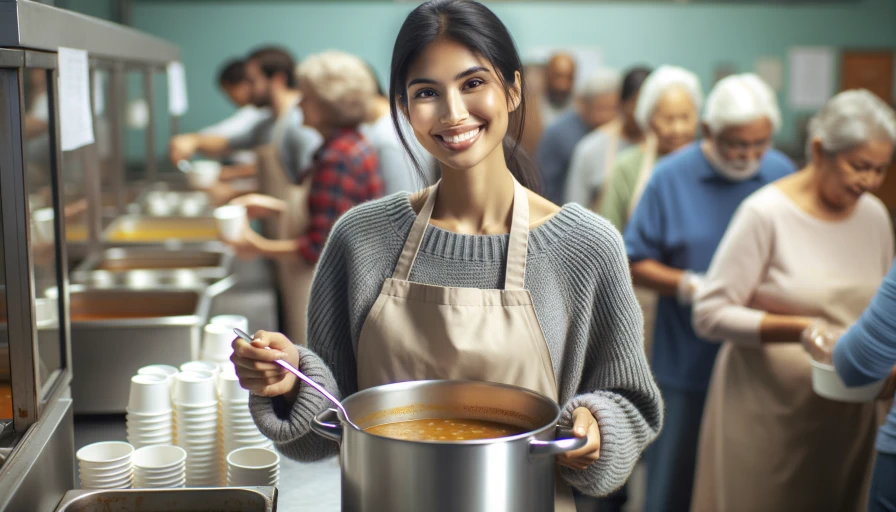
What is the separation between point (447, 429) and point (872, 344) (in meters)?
0.96

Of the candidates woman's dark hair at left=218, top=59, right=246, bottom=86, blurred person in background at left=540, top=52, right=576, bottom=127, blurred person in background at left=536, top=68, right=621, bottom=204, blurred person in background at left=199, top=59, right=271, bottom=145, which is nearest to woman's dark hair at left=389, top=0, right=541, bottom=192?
blurred person in background at left=536, top=68, right=621, bottom=204

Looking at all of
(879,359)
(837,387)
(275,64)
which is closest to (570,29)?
(275,64)

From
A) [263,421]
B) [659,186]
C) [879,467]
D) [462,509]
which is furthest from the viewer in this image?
[659,186]

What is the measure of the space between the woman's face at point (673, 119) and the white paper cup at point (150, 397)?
2.30m

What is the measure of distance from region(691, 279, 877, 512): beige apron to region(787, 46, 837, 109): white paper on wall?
18.1 ft

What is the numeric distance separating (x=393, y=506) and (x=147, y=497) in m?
0.45

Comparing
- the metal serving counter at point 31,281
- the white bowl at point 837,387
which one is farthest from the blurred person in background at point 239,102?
the white bowl at point 837,387

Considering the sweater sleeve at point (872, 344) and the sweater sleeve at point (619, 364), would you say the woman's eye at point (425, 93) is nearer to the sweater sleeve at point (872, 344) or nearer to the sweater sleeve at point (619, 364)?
the sweater sleeve at point (619, 364)

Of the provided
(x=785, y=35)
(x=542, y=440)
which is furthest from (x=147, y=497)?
(x=785, y=35)

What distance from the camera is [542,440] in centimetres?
92

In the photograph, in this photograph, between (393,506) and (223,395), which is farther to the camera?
(223,395)

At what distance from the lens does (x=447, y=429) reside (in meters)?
1.08

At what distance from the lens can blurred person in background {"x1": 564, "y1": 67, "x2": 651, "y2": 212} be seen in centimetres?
380

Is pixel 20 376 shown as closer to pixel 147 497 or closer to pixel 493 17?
pixel 147 497
